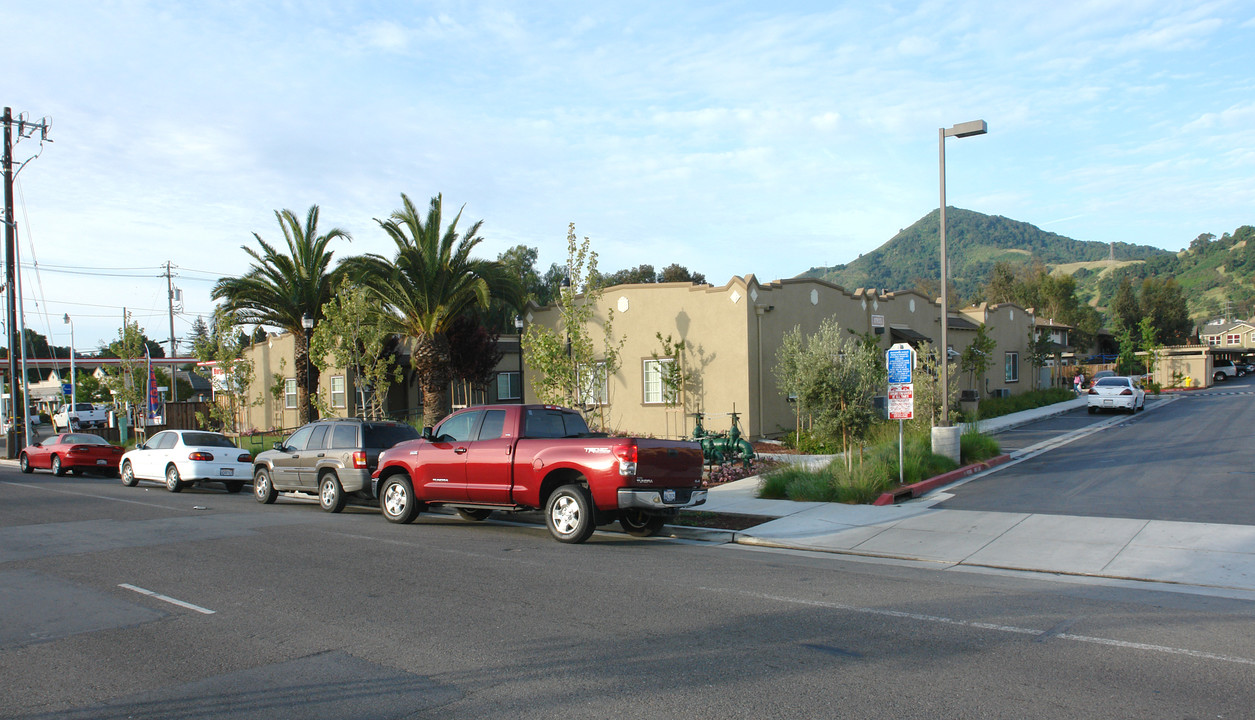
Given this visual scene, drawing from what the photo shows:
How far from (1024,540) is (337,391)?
29.2m

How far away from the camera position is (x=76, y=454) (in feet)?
81.6

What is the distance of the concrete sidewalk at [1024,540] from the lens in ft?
29.5

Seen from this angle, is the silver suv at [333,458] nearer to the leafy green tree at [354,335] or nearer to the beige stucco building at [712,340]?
the leafy green tree at [354,335]

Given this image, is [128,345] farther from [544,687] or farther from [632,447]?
[544,687]

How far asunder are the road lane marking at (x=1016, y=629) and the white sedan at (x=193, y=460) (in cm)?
1530

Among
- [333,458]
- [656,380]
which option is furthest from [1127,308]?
[333,458]

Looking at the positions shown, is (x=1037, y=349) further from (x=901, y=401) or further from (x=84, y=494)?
(x=84, y=494)

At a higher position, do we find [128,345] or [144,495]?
[128,345]

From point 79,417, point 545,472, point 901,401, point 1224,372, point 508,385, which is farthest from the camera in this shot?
point 1224,372

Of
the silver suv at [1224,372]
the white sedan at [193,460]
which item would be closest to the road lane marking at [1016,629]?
the white sedan at [193,460]

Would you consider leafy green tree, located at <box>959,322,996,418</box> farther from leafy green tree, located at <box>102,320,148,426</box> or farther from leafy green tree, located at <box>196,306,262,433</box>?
leafy green tree, located at <box>102,320,148,426</box>

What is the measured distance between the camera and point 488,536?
39.0ft

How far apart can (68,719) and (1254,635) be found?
8.50 m

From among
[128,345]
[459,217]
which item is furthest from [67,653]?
[128,345]
